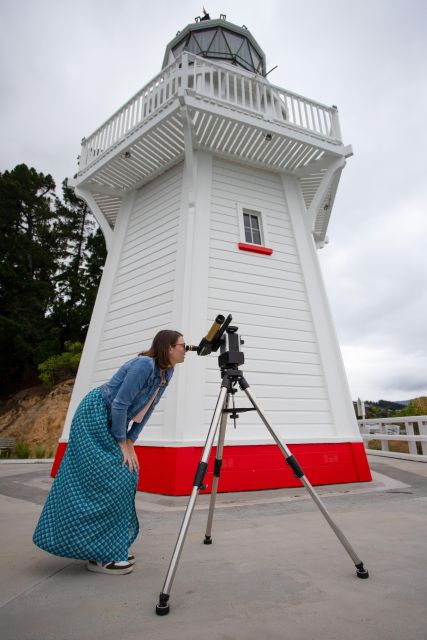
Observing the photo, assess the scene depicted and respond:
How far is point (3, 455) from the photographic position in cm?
1198

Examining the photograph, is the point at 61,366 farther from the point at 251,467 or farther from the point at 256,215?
the point at 251,467

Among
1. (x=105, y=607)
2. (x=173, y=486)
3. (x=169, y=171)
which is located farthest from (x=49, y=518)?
(x=169, y=171)

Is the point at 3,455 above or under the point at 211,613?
above

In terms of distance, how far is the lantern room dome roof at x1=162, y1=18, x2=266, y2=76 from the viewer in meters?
9.64

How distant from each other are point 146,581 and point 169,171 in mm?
6758

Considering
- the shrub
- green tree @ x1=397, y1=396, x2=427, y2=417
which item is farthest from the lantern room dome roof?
green tree @ x1=397, y1=396, x2=427, y2=417

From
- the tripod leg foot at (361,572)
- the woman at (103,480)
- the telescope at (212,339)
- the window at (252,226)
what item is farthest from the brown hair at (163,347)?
the window at (252,226)

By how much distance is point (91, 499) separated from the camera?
80.4 inches

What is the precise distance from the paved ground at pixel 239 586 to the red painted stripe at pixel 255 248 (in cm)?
428

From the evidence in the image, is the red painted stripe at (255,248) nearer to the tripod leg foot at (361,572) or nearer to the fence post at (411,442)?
the tripod leg foot at (361,572)

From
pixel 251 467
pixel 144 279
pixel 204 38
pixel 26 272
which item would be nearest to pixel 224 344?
pixel 251 467

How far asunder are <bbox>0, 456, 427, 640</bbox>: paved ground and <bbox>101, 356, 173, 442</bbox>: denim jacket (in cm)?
80

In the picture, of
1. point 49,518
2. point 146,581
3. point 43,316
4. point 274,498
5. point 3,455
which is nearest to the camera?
point 146,581

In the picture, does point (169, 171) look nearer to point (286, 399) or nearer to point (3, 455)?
point (286, 399)
